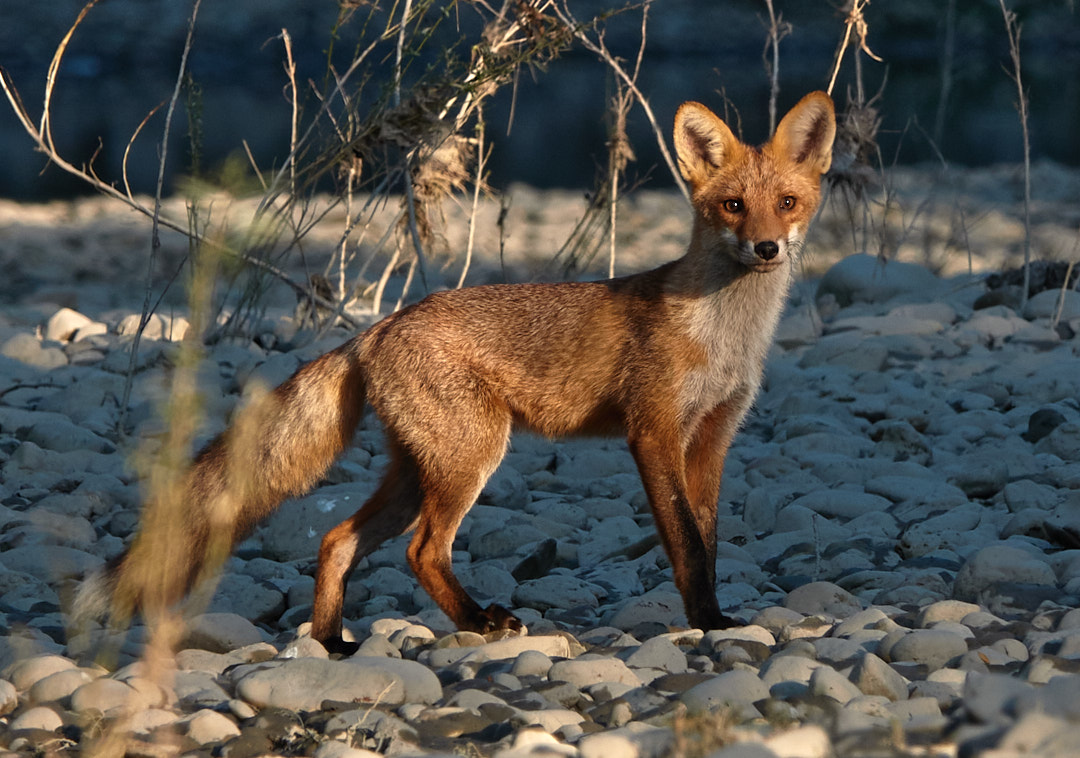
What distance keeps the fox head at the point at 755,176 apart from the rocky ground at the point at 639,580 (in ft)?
4.04

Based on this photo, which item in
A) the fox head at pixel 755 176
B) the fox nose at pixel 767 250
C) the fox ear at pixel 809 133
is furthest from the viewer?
the fox ear at pixel 809 133

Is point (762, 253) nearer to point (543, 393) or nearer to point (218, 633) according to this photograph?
point (543, 393)

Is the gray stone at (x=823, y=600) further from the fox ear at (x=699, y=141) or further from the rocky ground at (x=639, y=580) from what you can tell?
the fox ear at (x=699, y=141)

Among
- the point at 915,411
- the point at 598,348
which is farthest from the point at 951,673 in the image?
the point at 915,411

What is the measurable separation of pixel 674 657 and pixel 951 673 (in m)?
0.77

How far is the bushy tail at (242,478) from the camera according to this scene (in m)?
3.74

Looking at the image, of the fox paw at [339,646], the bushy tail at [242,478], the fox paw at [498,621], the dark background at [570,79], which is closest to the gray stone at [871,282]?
the dark background at [570,79]

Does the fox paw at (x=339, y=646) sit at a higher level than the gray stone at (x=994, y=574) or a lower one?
lower

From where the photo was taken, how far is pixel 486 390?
423 centimetres

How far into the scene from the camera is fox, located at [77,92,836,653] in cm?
400

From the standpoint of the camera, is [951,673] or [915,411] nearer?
[951,673]

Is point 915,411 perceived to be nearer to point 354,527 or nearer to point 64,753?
point 354,527

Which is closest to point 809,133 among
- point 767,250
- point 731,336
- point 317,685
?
point 767,250

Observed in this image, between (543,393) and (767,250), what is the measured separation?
96 centimetres
